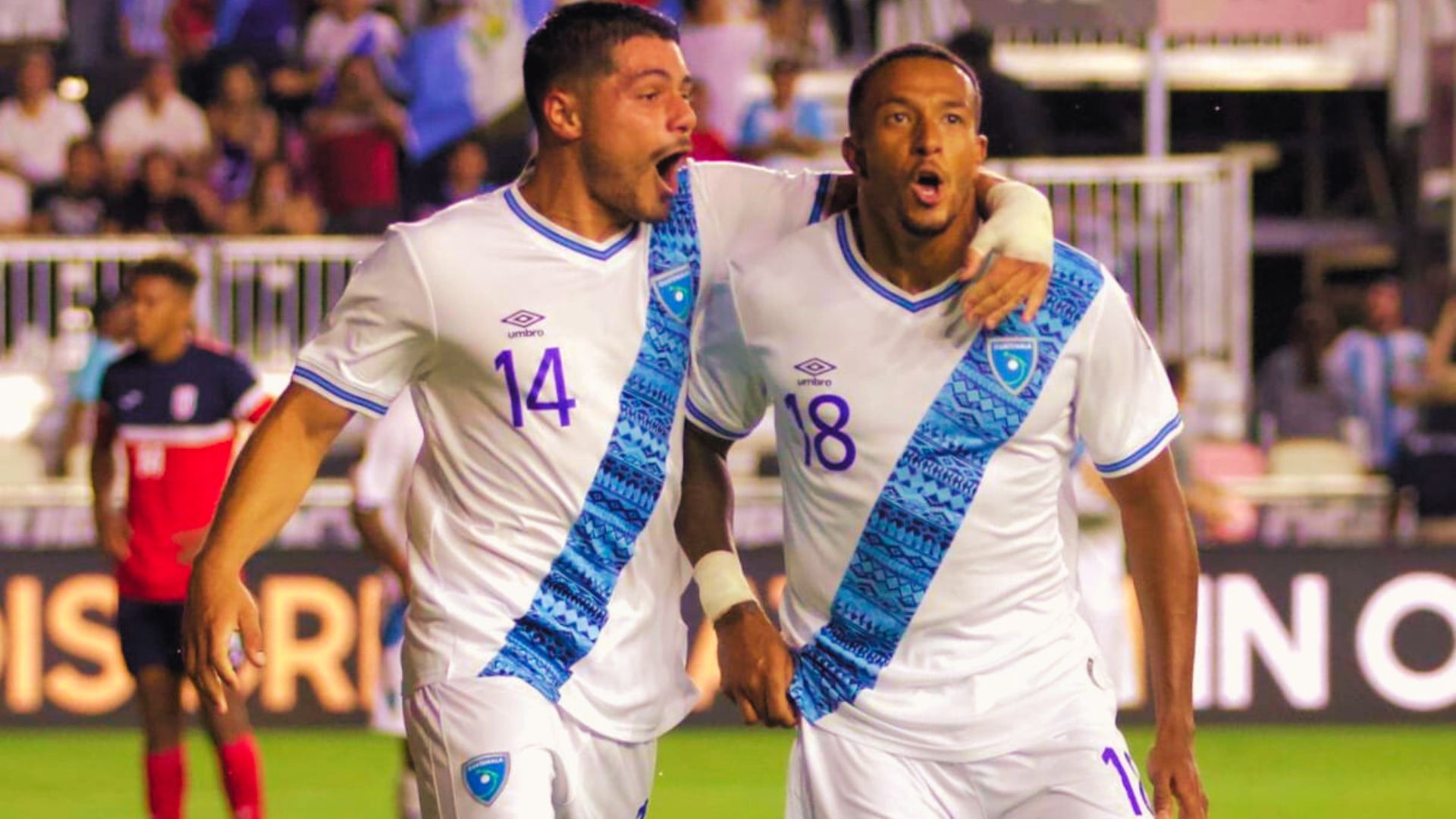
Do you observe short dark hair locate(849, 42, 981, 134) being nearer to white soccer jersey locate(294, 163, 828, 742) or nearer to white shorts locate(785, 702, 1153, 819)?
white soccer jersey locate(294, 163, 828, 742)

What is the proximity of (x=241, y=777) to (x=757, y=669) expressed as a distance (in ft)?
14.3

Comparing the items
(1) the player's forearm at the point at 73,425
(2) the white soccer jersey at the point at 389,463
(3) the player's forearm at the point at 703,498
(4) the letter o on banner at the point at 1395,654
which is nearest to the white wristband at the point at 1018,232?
(3) the player's forearm at the point at 703,498

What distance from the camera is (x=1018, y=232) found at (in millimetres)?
4871

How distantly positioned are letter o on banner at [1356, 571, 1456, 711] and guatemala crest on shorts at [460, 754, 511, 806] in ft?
27.5

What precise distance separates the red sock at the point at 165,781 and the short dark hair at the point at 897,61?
16.1 ft

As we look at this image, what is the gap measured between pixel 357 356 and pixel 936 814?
1506 millimetres

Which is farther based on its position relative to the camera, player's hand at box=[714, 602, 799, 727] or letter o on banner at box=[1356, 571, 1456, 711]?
letter o on banner at box=[1356, 571, 1456, 711]

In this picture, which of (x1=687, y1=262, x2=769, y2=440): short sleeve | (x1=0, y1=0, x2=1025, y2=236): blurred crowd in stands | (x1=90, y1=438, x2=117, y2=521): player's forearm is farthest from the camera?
(x1=0, y1=0, x2=1025, y2=236): blurred crowd in stands

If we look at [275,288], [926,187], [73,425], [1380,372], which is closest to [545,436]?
[926,187]

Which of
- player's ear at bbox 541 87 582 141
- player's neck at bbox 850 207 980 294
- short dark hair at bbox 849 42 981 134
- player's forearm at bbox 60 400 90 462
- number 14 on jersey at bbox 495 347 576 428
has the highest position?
short dark hair at bbox 849 42 981 134

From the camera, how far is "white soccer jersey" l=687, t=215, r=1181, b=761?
4883 millimetres

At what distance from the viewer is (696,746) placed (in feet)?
39.8

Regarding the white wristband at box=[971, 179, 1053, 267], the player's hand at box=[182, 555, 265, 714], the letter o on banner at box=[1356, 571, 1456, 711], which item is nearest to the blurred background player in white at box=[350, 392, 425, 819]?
the player's hand at box=[182, 555, 265, 714]

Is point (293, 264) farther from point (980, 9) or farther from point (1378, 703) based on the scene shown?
point (1378, 703)
